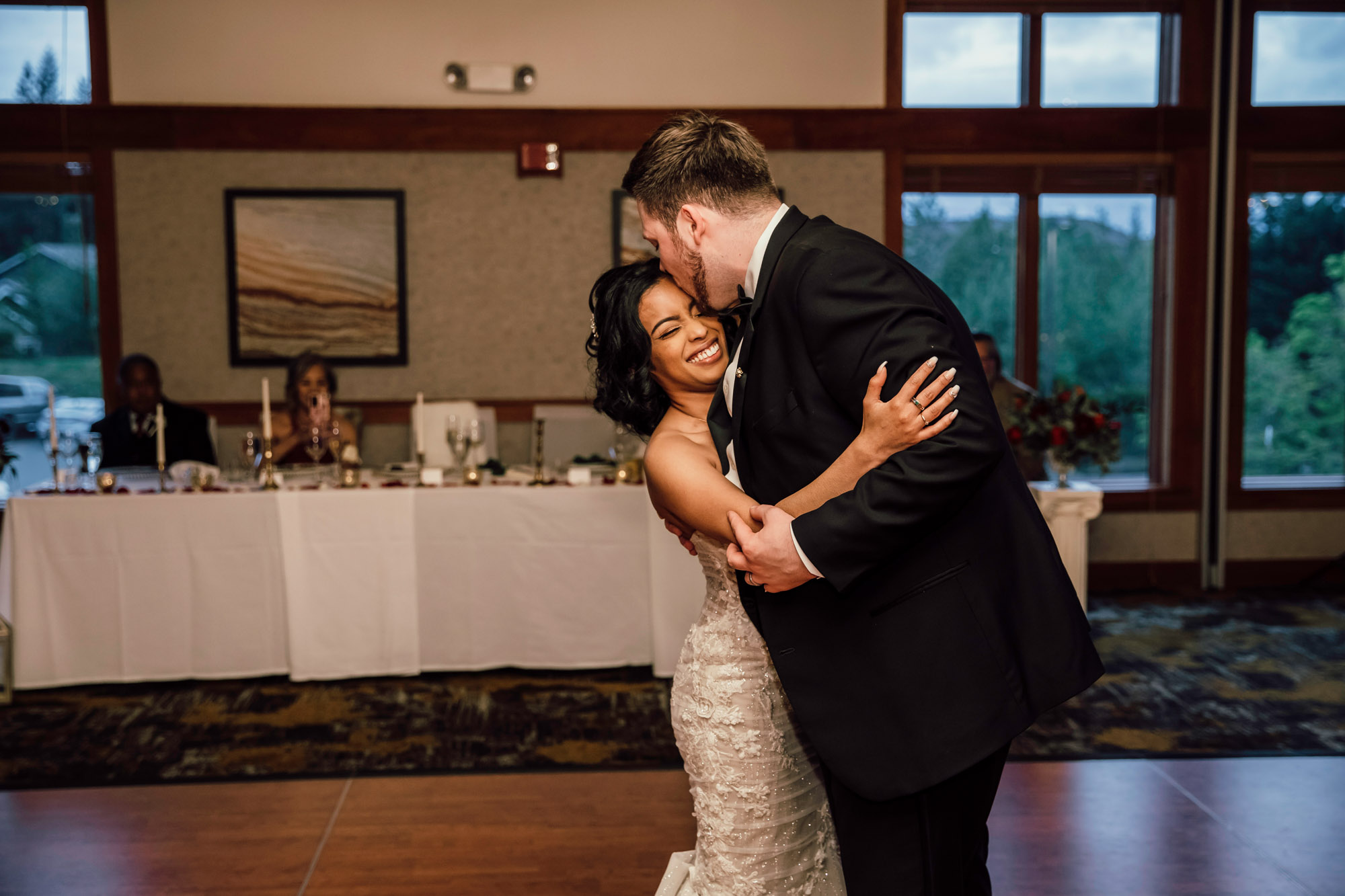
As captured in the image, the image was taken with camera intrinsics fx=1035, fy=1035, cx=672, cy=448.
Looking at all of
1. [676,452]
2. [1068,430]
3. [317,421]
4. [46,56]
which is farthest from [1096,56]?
[46,56]

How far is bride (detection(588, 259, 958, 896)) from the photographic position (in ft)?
5.72

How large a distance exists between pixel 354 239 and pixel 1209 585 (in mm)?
5471

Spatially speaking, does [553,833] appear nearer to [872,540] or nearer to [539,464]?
[539,464]

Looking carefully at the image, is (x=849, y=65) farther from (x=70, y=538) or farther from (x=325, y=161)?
(x=70, y=538)

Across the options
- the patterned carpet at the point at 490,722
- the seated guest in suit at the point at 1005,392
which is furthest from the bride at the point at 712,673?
the seated guest in suit at the point at 1005,392

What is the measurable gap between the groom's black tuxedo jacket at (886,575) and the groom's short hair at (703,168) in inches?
3.4

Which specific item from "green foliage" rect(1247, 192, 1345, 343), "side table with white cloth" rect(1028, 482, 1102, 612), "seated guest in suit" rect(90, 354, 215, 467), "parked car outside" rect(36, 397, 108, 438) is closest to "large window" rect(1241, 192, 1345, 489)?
"green foliage" rect(1247, 192, 1345, 343)

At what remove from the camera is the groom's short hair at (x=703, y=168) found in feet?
5.19

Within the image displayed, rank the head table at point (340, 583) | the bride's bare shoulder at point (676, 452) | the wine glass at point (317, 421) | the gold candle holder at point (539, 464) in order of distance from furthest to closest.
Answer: the wine glass at point (317, 421) < the gold candle holder at point (539, 464) < the head table at point (340, 583) < the bride's bare shoulder at point (676, 452)

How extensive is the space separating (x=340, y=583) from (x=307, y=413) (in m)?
1.00

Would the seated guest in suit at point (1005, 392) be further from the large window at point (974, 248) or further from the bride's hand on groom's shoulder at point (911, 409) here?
the bride's hand on groom's shoulder at point (911, 409)

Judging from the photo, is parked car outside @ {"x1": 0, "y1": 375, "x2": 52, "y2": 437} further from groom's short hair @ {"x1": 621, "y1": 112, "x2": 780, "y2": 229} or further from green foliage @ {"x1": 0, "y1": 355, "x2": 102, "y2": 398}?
groom's short hair @ {"x1": 621, "y1": 112, "x2": 780, "y2": 229}

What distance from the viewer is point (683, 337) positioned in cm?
180

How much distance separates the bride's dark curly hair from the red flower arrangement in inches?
127
